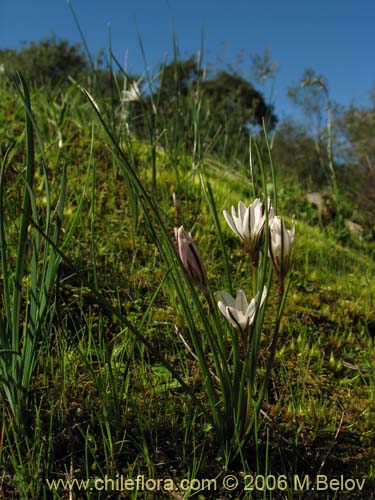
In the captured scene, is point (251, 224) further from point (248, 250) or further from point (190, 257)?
point (190, 257)

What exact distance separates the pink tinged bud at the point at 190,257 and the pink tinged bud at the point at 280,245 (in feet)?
0.52

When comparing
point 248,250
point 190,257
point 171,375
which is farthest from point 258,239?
point 171,375

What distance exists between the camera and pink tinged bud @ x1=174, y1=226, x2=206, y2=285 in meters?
0.94

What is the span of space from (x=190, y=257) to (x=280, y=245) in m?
0.19

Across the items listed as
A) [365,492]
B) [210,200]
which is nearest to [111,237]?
[210,200]

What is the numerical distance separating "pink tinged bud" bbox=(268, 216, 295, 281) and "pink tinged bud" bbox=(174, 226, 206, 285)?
6.3 inches

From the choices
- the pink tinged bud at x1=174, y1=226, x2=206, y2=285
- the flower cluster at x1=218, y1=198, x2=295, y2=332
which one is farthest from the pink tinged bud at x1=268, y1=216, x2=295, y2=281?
→ the pink tinged bud at x1=174, y1=226, x2=206, y2=285

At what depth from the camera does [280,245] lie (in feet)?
3.33

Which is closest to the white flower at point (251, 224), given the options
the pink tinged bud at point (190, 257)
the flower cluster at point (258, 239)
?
the flower cluster at point (258, 239)

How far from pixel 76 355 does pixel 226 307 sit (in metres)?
0.62

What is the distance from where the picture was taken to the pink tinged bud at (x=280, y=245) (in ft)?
3.31

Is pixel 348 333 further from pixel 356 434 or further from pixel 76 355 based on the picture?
pixel 76 355

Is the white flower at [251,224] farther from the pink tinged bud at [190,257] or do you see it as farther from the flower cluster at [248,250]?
the pink tinged bud at [190,257]

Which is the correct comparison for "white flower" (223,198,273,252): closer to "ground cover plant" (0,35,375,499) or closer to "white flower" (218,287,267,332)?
"ground cover plant" (0,35,375,499)
